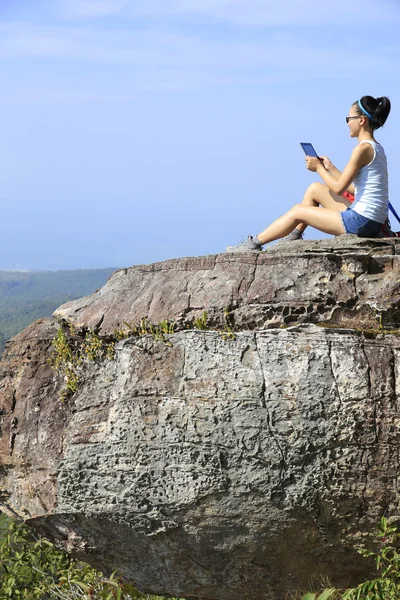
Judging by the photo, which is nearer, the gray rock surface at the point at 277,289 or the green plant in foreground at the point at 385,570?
the green plant in foreground at the point at 385,570

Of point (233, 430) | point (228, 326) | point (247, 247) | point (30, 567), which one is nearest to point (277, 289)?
point (228, 326)

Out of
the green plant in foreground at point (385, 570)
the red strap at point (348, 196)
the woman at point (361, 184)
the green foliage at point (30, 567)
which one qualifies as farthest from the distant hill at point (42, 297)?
the green plant in foreground at point (385, 570)

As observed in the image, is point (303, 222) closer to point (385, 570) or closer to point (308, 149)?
point (308, 149)

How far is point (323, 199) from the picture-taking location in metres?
8.45

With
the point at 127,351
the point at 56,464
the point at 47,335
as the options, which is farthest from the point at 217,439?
the point at 47,335

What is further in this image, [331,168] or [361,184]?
[331,168]

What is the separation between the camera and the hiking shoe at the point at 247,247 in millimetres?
8258

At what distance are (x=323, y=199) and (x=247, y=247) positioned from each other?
1.03 m

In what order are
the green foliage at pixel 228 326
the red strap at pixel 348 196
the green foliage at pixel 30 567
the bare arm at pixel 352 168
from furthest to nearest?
the green foliage at pixel 30 567, the red strap at pixel 348 196, the bare arm at pixel 352 168, the green foliage at pixel 228 326

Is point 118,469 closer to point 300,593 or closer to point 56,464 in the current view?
point 56,464

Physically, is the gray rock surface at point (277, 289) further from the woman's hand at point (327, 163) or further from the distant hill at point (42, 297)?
the distant hill at point (42, 297)

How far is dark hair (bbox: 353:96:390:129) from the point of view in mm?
7977

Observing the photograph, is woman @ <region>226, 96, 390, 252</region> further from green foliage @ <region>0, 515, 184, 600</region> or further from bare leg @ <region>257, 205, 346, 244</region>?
green foliage @ <region>0, 515, 184, 600</region>

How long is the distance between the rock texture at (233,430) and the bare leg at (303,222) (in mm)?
276
